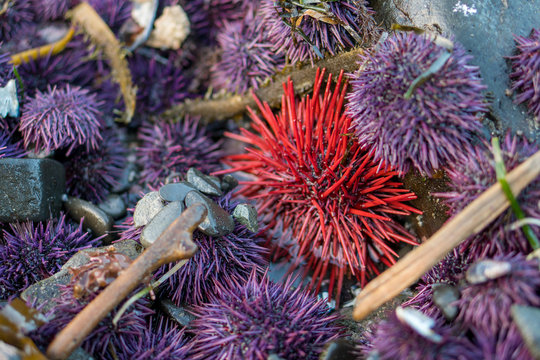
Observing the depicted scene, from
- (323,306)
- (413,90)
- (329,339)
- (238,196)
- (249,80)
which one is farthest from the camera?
(249,80)

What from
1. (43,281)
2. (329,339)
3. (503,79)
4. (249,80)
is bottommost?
(43,281)

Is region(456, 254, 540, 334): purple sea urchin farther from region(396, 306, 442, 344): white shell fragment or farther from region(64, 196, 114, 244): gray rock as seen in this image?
region(64, 196, 114, 244): gray rock

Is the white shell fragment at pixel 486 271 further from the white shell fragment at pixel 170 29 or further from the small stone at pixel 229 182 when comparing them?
the white shell fragment at pixel 170 29

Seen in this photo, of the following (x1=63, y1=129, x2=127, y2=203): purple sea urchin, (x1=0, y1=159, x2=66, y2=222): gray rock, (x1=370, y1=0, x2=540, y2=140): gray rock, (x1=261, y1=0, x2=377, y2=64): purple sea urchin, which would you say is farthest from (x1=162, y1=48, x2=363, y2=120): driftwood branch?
(x1=0, y1=159, x2=66, y2=222): gray rock

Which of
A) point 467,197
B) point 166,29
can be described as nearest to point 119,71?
point 166,29

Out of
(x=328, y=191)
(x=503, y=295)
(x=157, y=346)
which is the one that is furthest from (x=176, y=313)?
(x=503, y=295)

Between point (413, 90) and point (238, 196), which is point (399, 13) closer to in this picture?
point (413, 90)

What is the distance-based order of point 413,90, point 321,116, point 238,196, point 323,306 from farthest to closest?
point 238,196, point 321,116, point 323,306, point 413,90

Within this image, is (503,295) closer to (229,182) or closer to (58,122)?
(229,182)
